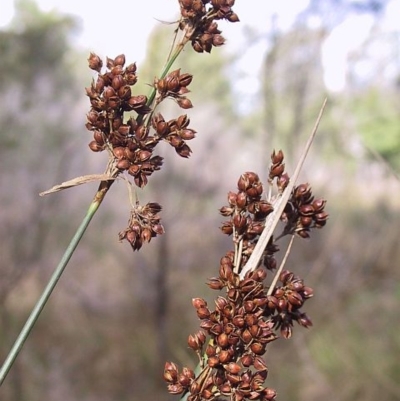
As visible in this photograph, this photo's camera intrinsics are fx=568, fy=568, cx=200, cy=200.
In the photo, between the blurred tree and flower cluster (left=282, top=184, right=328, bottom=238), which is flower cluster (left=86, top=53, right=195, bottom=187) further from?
the blurred tree

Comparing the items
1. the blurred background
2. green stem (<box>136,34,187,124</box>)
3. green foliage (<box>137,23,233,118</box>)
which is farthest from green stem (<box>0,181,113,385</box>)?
green foliage (<box>137,23,233,118</box>)

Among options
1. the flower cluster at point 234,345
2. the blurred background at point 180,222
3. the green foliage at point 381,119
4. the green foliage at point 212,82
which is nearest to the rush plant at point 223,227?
the flower cluster at point 234,345

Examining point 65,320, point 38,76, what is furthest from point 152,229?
point 65,320

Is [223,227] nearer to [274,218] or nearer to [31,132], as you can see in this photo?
[274,218]

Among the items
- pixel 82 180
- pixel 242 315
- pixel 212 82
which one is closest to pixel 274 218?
pixel 242 315

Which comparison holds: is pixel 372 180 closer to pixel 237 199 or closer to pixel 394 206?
pixel 394 206

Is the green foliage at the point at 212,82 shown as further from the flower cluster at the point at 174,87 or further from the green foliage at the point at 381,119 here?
the flower cluster at the point at 174,87
